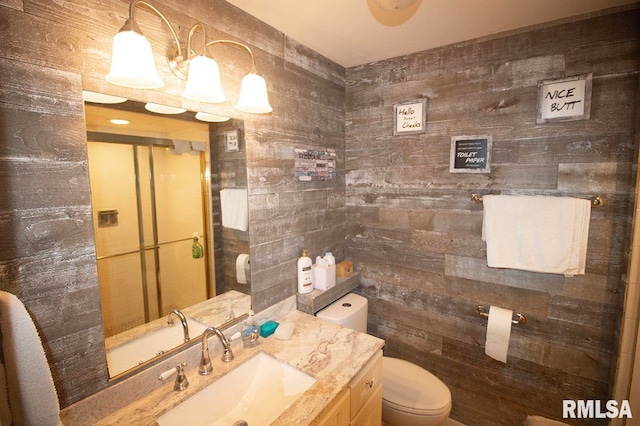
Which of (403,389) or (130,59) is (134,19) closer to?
(130,59)

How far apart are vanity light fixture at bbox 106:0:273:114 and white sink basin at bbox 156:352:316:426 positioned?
108 cm

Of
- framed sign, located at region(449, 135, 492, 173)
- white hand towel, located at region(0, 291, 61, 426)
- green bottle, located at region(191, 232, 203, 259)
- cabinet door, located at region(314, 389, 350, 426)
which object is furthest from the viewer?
framed sign, located at region(449, 135, 492, 173)

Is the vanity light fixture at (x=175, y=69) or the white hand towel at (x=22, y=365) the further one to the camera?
the vanity light fixture at (x=175, y=69)

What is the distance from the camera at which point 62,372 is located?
33.1 inches

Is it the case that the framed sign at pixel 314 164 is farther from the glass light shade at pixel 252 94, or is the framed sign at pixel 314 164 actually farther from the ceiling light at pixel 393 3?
the ceiling light at pixel 393 3

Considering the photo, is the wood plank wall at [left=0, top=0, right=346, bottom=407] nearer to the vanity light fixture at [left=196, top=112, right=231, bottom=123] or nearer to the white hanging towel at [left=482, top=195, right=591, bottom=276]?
the vanity light fixture at [left=196, top=112, right=231, bottom=123]

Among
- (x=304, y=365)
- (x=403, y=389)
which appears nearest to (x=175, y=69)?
(x=304, y=365)

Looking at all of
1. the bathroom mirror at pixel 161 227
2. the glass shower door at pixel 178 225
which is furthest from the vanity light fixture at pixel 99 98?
the glass shower door at pixel 178 225

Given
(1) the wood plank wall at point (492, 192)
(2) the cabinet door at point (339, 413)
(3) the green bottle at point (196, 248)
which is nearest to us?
(2) the cabinet door at point (339, 413)

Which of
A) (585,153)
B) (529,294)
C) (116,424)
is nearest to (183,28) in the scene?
(116,424)

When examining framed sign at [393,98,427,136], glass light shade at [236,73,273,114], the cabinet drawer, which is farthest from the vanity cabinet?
framed sign at [393,98,427,136]

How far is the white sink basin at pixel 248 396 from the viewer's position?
1040 millimetres

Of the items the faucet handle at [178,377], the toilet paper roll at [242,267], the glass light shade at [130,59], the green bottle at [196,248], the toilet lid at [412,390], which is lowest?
the toilet lid at [412,390]

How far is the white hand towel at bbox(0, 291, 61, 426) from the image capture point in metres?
0.63
